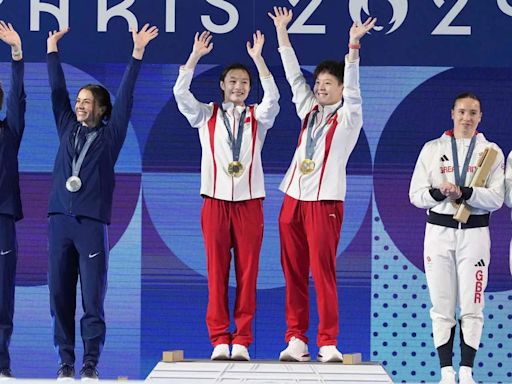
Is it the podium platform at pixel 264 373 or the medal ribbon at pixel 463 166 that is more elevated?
the medal ribbon at pixel 463 166

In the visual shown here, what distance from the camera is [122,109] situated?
6211 mm

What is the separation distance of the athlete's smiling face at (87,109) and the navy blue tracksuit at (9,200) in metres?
0.36

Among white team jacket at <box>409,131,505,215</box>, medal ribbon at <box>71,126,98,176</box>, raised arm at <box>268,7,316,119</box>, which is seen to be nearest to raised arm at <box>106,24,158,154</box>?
medal ribbon at <box>71,126,98,176</box>

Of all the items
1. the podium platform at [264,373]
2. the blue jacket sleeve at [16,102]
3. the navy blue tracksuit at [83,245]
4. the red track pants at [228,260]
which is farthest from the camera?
the blue jacket sleeve at [16,102]

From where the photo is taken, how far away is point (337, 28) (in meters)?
7.45

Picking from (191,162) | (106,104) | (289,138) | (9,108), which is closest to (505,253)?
(289,138)

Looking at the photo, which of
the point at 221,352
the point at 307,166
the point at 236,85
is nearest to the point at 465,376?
the point at 221,352

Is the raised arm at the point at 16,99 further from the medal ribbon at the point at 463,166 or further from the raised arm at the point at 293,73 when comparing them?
the medal ribbon at the point at 463,166

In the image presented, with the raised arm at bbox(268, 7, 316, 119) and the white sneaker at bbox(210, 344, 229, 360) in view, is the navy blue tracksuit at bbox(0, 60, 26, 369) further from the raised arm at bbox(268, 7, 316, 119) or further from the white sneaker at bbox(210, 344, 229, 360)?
the raised arm at bbox(268, 7, 316, 119)

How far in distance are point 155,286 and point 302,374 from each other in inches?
84.8

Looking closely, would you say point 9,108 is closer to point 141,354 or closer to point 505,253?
point 141,354

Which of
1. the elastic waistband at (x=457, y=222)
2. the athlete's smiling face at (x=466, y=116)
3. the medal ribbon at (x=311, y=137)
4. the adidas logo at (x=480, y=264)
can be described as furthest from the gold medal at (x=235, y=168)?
the adidas logo at (x=480, y=264)

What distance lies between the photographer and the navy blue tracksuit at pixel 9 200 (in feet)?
20.3

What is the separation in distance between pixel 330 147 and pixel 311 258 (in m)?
0.70
